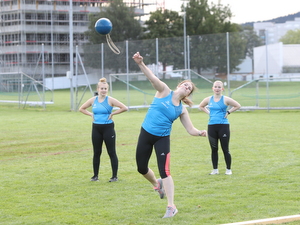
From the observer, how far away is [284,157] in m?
11.5

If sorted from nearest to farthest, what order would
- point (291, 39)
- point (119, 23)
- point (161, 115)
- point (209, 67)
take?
point (161, 115) → point (209, 67) → point (119, 23) → point (291, 39)

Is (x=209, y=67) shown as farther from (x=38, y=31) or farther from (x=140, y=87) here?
(x=38, y=31)

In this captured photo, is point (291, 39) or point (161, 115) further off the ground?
point (291, 39)

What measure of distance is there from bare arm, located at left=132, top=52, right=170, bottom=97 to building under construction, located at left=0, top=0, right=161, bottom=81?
61.0m

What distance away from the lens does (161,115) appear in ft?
22.1

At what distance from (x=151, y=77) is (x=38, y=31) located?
6611 cm

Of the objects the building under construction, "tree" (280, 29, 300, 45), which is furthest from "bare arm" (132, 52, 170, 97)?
"tree" (280, 29, 300, 45)

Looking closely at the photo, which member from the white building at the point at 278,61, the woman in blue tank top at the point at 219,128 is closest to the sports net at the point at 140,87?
the white building at the point at 278,61

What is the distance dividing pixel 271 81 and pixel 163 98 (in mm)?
22090

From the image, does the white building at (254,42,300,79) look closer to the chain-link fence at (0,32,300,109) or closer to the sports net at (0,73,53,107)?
the chain-link fence at (0,32,300,109)

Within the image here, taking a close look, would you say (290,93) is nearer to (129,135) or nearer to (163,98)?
(129,135)

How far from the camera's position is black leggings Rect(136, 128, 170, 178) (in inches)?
268

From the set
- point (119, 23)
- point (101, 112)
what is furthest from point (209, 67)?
point (119, 23)

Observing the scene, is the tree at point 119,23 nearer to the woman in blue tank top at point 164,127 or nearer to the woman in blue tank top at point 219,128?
the woman in blue tank top at point 219,128
